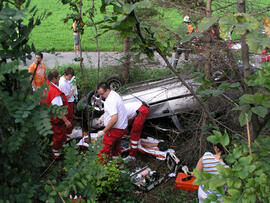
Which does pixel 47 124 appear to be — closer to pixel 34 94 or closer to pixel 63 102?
pixel 34 94

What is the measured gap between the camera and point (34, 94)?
54.3 inches

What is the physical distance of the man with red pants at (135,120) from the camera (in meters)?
6.01

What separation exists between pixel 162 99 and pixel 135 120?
81 centimetres

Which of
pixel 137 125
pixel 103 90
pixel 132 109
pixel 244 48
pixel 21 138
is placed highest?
pixel 244 48

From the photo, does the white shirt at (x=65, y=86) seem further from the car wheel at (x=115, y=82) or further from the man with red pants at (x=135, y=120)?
the man with red pants at (x=135, y=120)

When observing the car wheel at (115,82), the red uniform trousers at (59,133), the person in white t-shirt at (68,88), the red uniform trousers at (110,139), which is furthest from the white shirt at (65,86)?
the red uniform trousers at (110,139)

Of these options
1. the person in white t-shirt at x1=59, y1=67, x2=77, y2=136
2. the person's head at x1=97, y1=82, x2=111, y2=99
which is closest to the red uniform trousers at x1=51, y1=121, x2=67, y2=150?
the person in white t-shirt at x1=59, y1=67, x2=77, y2=136

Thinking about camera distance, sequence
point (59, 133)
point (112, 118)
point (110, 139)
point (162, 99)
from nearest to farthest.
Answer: point (112, 118) → point (110, 139) → point (59, 133) → point (162, 99)

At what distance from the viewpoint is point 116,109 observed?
547 centimetres

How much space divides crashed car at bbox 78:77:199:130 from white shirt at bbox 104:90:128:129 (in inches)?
17.2

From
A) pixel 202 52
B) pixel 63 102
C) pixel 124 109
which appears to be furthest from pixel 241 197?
pixel 63 102

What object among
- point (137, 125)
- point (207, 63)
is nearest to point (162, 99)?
point (137, 125)

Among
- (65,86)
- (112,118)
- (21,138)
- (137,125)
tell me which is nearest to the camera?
(21,138)

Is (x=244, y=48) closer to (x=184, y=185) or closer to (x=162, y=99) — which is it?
(x=184, y=185)
